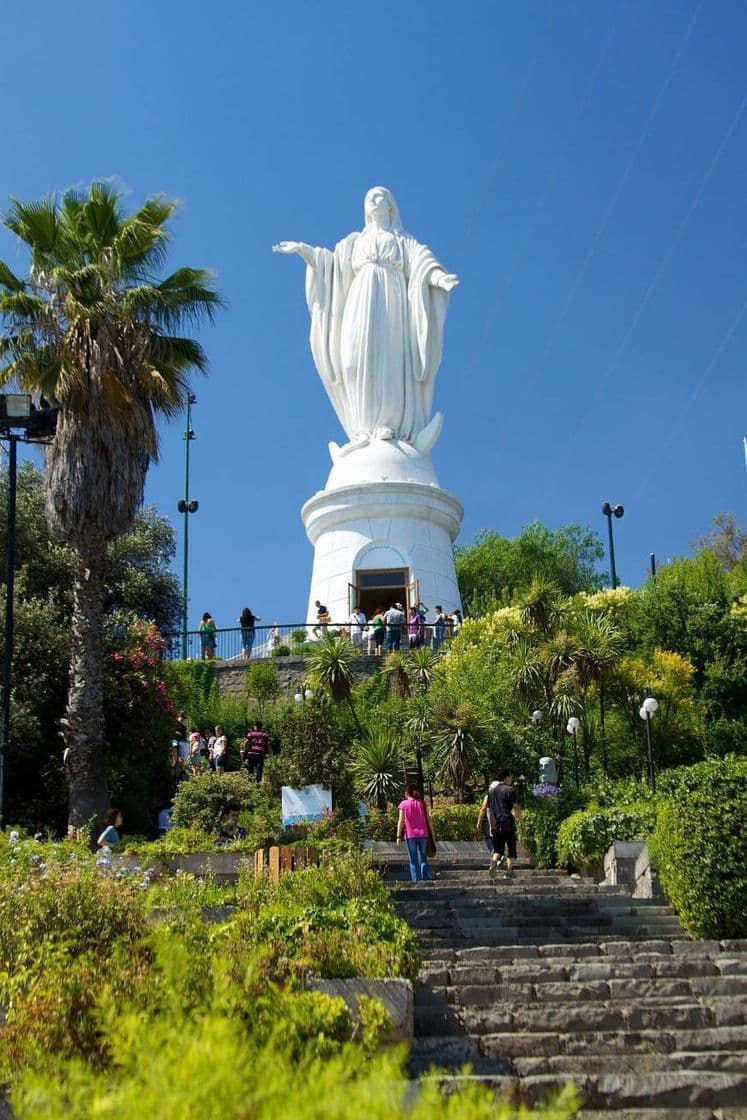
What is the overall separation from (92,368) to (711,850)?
10913 millimetres

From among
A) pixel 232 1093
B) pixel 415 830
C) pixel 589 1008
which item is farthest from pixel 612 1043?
pixel 415 830

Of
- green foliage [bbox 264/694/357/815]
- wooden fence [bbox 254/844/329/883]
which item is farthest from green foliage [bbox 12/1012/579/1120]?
green foliage [bbox 264/694/357/815]

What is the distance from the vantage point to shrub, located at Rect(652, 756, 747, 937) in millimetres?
9461

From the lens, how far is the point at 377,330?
109 ft

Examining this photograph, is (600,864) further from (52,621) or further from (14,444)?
(52,621)

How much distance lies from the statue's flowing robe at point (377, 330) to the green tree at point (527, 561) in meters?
15.2

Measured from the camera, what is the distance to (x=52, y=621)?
860 inches

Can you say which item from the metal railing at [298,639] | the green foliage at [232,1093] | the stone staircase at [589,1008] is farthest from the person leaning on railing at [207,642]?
the green foliage at [232,1093]

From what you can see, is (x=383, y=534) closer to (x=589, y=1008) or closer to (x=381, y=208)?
Result: (x=381, y=208)

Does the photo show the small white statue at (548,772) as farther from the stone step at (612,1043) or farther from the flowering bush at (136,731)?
the stone step at (612,1043)

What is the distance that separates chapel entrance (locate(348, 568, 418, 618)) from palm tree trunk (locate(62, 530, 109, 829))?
568 inches

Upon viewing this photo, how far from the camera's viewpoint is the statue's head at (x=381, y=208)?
3453 cm

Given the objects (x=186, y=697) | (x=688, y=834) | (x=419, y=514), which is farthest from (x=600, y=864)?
(x=419, y=514)

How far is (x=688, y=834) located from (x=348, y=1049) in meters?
7.24
